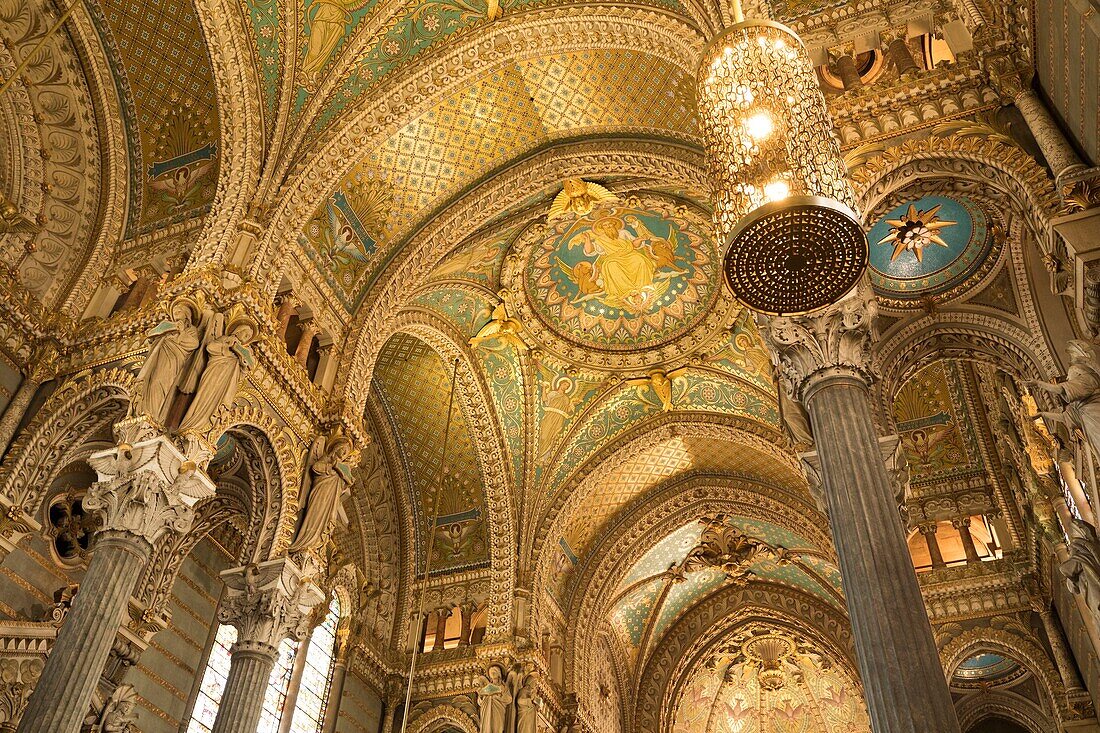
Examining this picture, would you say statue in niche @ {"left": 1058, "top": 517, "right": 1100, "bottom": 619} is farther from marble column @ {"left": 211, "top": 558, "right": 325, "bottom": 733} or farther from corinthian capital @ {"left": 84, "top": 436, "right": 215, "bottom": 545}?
corinthian capital @ {"left": 84, "top": 436, "right": 215, "bottom": 545}

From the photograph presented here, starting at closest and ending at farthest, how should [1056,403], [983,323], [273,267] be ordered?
[1056,403], [983,323], [273,267]

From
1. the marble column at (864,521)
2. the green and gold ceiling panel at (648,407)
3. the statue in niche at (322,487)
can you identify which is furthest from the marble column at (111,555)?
the green and gold ceiling panel at (648,407)

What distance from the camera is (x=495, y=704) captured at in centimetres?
1362

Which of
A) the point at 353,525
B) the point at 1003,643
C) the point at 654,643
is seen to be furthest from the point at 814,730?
the point at 353,525

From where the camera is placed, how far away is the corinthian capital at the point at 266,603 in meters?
8.62

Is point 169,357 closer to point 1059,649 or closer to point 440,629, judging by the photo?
point 440,629

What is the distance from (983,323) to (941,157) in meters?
1.56

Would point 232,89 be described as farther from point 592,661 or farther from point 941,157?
point 592,661

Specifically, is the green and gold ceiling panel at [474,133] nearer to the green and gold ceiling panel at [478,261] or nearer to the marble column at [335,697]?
the green and gold ceiling panel at [478,261]

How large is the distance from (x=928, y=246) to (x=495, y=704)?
9390 mm

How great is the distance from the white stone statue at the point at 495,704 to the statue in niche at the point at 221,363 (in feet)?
23.3

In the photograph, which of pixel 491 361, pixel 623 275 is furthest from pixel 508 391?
pixel 623 275

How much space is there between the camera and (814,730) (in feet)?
72.8

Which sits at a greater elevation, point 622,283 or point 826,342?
point 622,283
